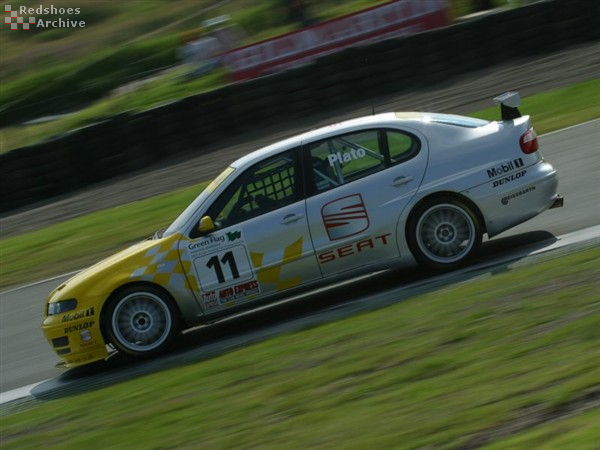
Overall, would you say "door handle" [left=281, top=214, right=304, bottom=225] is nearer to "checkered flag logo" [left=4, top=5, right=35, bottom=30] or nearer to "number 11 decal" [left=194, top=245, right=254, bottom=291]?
"number 11 decal" [left=194, top=245, right=254, bottom=291]

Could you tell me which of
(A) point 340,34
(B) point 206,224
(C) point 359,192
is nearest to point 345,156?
(C) point 359,192

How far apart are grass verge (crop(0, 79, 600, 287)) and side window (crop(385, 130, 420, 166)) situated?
6331 mm

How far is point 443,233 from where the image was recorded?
838 cm

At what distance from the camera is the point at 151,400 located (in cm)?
696

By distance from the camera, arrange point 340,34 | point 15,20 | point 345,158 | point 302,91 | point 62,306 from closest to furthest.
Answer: point 345,158
point 62,306
point 302,91
point 340,34
point 15,20

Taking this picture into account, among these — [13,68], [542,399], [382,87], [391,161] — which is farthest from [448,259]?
[13,68]

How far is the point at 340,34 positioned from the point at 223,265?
53.0 ft

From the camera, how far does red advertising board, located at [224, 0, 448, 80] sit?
2334cm

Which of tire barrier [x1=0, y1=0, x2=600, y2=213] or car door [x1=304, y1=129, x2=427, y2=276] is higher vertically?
tire barrier [x1=0, y1=0, x2=600, y2=213]

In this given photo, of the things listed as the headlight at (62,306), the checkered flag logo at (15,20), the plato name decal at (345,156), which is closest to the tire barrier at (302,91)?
the headlight at (62,306)

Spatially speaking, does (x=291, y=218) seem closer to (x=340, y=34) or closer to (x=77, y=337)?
(x=77, y=337)

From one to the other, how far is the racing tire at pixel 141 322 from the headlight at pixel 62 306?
34 cm

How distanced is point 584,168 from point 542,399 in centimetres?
672

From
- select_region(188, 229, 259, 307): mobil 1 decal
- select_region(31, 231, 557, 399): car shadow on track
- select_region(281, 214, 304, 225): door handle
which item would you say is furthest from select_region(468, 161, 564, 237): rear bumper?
Answer: select_region(188, 229, 259, 307): mobil 1 decal
